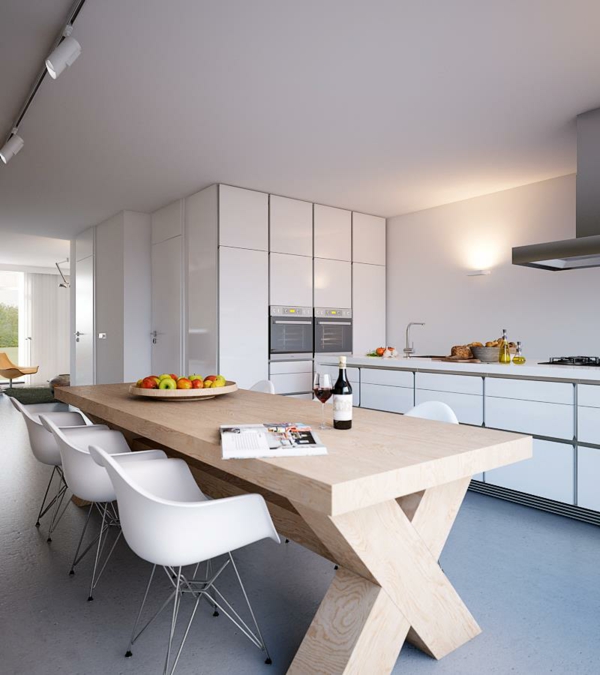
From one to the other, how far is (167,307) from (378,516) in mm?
5115

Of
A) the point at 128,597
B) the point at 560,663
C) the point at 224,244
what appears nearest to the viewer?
the point at 560,663

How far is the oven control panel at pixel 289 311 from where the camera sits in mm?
5574

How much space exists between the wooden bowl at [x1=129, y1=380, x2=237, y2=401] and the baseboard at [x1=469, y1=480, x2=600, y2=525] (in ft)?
6.70

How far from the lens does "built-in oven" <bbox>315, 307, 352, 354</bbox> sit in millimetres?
5977

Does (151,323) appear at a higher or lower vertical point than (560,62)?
lower

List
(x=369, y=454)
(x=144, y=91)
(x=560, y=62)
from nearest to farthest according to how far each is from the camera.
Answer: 1. (x=369, y=454)
2. (x=560, y=62)
3. (x=144, y=91)

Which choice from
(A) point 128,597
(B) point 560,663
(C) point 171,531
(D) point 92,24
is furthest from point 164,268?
(B) point 560,663

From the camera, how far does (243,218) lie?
5.31 meters

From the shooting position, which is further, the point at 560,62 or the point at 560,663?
the point at 560,62

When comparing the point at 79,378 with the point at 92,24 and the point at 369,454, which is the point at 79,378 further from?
the point at 369,454

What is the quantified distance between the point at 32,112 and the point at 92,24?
1315mm

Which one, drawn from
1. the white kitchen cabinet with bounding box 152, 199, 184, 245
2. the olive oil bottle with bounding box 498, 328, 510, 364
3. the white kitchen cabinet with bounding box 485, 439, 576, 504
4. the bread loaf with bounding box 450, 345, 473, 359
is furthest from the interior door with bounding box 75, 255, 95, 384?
the white kitchen cabinet with bounding box 485, 439, 576, 504

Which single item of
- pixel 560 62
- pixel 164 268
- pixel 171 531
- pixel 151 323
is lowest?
pixel 171 531

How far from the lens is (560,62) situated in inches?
112
